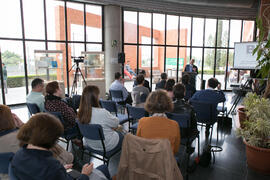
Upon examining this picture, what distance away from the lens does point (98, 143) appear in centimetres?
271

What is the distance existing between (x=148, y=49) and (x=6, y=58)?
20.1 ft

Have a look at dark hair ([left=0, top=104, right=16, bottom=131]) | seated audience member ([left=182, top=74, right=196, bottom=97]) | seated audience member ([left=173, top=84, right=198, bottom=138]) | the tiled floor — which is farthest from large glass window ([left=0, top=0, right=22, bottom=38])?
seated audience member ([left=173, top=84, right=198, bottom=138])

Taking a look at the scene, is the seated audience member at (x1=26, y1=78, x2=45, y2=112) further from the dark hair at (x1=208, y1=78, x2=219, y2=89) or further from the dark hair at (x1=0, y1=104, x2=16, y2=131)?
the dark hair at (x1=208, y1=78, x2=219, y2=89)

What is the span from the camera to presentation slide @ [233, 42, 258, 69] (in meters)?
6.92

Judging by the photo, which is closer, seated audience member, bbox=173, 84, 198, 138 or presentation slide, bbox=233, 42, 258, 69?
seated audience member, bbox=173, 84, 198, 138

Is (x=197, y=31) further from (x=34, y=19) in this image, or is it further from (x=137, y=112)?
(x=137, y=112)

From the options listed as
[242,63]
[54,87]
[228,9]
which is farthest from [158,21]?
[54,87]

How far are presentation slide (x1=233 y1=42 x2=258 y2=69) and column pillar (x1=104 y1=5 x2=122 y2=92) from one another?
476 cm

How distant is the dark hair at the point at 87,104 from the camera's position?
266cm

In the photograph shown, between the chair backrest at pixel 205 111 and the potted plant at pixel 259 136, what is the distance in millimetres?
759

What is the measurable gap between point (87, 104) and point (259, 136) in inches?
100

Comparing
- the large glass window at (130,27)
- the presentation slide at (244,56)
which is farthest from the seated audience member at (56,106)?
the large glass window at (130,27)

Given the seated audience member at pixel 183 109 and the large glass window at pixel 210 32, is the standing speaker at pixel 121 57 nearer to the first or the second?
the large glass window at pixel 210 32

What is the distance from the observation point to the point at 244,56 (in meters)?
7.14
